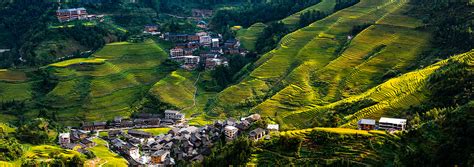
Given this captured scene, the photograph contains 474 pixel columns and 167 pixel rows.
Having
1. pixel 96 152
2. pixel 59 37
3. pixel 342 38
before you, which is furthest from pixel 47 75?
pixel 342 38

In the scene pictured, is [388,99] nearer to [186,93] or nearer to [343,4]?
[186,93]

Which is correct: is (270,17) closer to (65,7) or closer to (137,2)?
(137,2)

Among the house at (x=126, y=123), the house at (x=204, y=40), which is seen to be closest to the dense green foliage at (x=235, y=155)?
the house at (x=126, y=123)

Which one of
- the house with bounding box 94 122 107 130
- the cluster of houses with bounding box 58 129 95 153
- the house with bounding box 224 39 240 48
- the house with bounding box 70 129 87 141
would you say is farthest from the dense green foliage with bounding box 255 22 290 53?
the cluster of houses with bounding box 58 129 95 153

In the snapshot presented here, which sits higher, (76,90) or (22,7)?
(22,7)

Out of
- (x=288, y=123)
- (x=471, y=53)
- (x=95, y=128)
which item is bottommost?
(x=95, y=128)

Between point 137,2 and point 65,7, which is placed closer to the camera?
point 65,7
